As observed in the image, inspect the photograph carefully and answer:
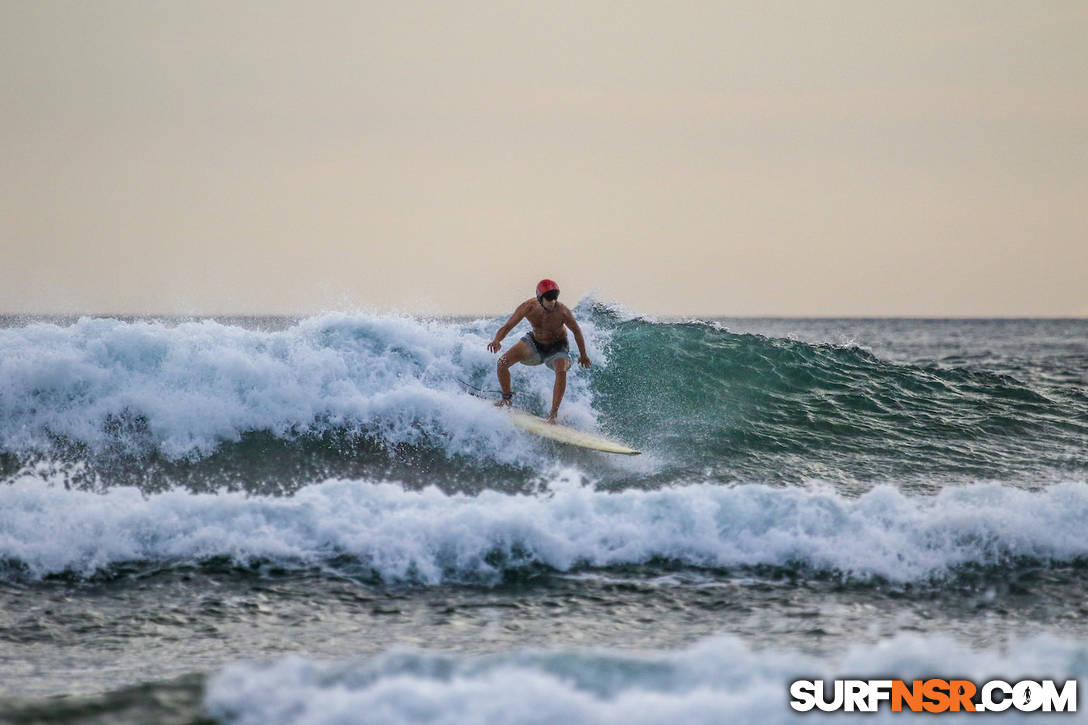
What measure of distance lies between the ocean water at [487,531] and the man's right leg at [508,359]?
0.39 meters

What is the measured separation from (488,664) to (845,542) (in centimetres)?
408

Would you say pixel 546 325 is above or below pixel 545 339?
above

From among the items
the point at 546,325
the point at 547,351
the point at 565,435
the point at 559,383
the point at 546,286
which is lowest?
the point at 565,435

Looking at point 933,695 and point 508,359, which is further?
point 508,359

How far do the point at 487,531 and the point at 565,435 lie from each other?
357 centimetres

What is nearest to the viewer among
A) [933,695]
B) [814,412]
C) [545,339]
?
[933,695]

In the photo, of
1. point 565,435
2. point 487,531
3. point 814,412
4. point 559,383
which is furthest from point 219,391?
point 814,412

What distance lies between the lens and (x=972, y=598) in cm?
665

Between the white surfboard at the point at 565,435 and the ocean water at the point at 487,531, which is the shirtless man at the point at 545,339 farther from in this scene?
the ocean water at the point at 487,531

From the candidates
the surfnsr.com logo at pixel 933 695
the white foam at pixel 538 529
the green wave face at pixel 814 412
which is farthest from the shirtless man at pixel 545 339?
the surfnsr.com logo at pixel 933 695

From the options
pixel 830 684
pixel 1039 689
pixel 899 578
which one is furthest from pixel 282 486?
pixel 1039 689

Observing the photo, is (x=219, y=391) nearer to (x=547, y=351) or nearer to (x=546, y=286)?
(x=547, y=351)

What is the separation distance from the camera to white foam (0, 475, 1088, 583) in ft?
23.8

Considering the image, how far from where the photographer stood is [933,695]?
4137mm
